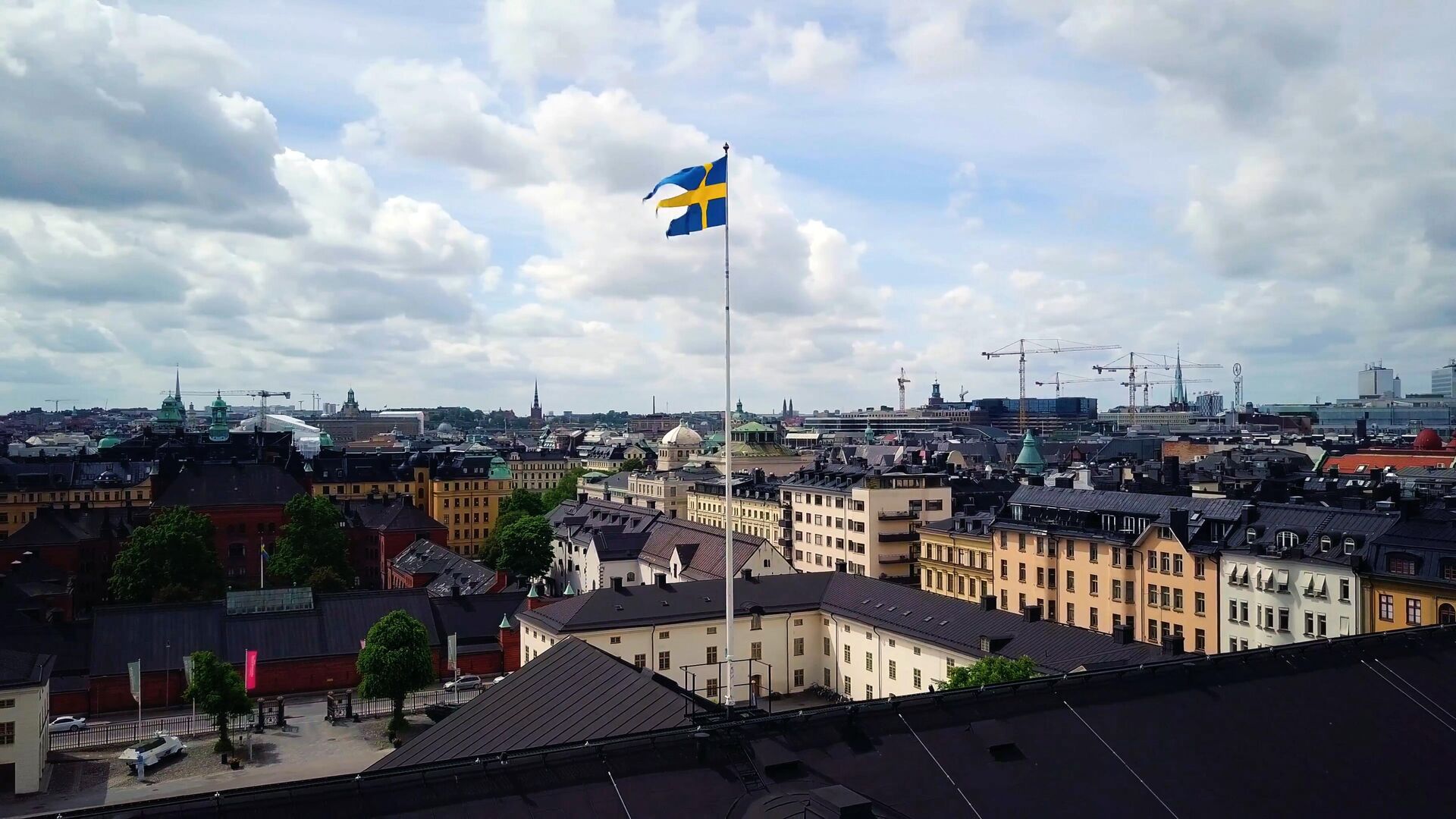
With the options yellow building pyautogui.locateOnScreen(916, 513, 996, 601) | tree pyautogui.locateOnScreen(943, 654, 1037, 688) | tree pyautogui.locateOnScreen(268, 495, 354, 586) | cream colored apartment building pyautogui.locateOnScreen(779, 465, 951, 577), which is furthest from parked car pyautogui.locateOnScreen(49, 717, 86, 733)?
yellow building pyautogui.locateOnScreen(916, 513, 996, 601)

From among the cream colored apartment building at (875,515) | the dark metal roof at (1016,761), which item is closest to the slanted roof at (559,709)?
the dark metal roof at (1016,761)

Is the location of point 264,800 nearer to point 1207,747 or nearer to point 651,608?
point 1207,747

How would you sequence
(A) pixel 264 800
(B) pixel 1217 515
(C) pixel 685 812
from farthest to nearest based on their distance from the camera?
1. (B) pixel 1217 515
2. (C) pixel 685 812
3. (A) pixel 264 800

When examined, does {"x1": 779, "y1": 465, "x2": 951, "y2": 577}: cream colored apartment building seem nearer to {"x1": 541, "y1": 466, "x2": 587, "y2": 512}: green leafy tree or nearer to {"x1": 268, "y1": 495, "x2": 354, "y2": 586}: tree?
{"x1": 268, "y1": 495, "x2": 354, "y2": 586}: tree

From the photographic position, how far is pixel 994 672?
4450cm

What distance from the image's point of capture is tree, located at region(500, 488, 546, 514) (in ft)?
448

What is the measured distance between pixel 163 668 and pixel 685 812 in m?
62.2

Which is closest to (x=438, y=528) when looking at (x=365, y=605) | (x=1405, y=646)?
(x=365, y=605)

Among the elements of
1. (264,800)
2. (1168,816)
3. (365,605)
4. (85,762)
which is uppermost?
(264,800)

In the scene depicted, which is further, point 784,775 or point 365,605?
point 365,605

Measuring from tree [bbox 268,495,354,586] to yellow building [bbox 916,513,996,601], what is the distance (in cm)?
5619

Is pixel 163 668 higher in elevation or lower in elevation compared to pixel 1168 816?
lower

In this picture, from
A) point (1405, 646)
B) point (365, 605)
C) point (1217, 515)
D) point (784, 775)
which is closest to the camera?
point (784, 775)

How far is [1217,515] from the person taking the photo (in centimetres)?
6438
